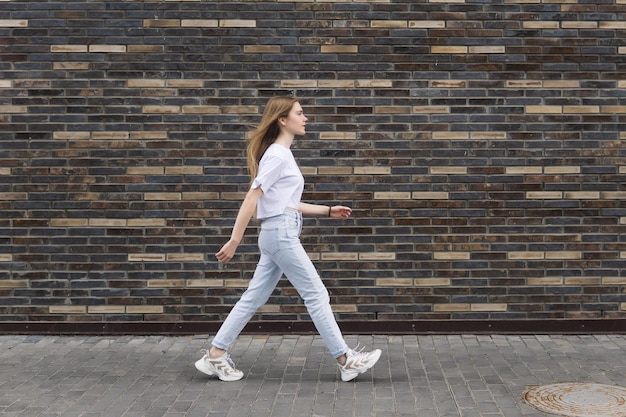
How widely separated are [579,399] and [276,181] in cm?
235

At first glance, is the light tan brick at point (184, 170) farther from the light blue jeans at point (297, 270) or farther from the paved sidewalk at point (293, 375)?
the light blue jeans at point (297, 270)

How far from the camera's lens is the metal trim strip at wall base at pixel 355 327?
24.1ft

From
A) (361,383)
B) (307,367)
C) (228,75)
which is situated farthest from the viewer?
(228,75)

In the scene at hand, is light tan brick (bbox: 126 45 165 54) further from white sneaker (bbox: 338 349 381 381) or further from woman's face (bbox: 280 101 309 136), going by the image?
white sneaker (bbox: 338 349 381 381)

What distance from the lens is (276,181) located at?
5836 millimetres

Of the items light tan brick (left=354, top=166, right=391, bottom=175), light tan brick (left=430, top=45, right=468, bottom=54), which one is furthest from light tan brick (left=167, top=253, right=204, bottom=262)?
light tan brick (left=430, top=45, right=468, bottom=54)

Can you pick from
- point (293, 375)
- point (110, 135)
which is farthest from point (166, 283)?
point (293, 375)

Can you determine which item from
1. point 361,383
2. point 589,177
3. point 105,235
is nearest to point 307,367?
point 361,383

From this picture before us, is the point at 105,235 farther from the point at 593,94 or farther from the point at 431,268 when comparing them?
the point at 593,94

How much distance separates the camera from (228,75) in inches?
289

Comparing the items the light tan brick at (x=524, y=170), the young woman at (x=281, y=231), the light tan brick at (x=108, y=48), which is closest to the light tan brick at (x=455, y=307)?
the light tan brick at (x=524, y=170)

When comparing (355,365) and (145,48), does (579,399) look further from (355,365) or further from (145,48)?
(145,48)

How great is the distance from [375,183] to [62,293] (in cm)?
279

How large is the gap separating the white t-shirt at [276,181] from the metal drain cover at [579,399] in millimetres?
1980
